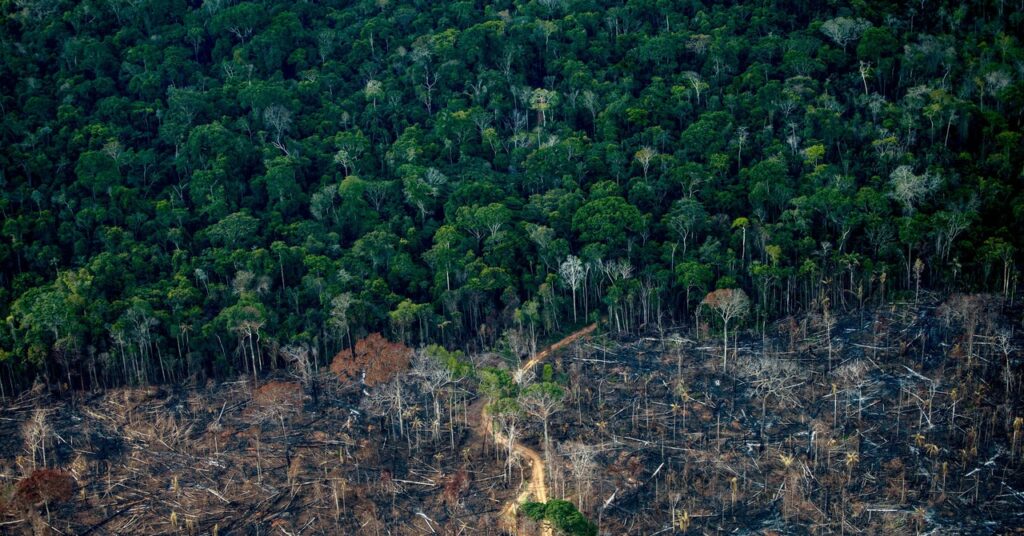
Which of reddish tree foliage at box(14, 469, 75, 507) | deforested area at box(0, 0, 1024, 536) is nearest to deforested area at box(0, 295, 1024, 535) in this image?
reddish tree foliage at box(14, 469, 75, 507)

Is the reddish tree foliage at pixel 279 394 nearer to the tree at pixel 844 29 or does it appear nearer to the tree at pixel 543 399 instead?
the tree at pixel 543 399

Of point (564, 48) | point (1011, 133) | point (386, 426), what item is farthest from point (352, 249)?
point (1011, 133)

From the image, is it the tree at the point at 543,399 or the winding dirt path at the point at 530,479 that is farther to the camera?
the tree at the point at 543,399

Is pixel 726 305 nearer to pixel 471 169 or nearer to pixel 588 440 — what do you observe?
pixel 588 440

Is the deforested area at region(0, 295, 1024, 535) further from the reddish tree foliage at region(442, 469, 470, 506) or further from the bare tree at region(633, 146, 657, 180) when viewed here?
the bare tree at region(633, 146, 657, 180)

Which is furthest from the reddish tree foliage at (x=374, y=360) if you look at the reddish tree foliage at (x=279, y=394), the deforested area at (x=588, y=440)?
the reddish tree foliage at (x=279, y=394)

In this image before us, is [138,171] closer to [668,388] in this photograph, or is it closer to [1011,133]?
[668,388]
